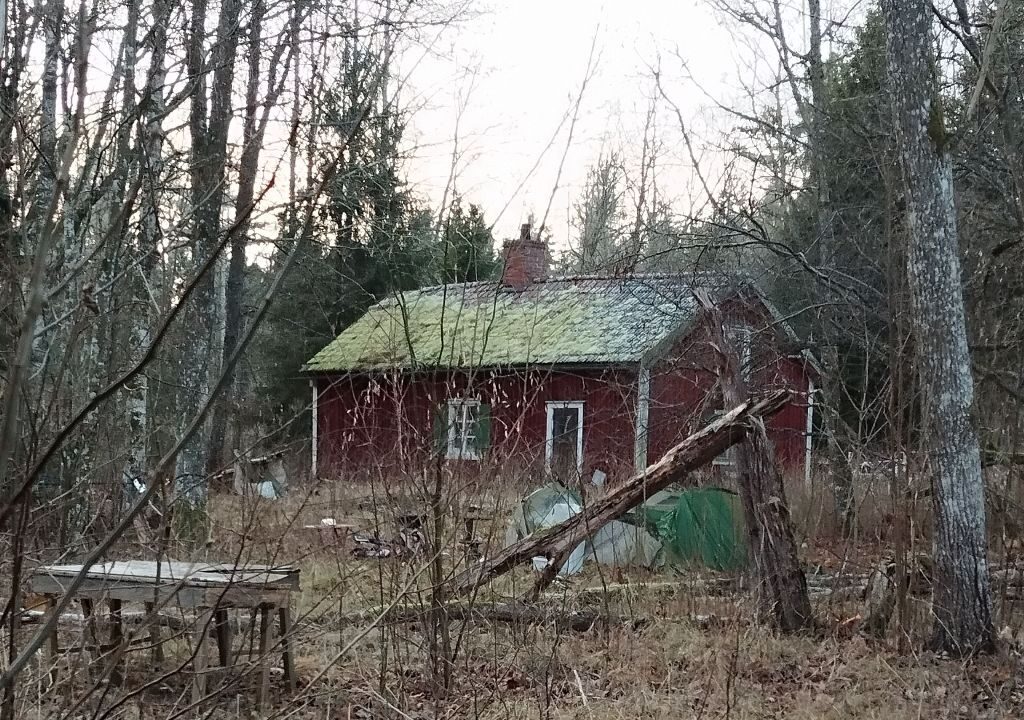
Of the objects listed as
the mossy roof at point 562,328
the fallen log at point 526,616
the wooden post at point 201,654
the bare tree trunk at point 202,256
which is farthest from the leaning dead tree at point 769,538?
the mossy roof at point 562,328

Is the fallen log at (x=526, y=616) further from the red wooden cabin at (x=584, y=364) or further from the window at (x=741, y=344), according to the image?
the red wooden cabin at (x=584, y=364)

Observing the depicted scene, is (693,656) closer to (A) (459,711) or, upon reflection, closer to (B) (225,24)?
(A) (459,711)

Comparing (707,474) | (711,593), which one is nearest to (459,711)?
(711,593)

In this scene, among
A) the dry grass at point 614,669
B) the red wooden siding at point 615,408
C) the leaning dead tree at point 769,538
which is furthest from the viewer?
the red wooden siding at point 615,408

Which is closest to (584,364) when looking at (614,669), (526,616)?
(526,616)

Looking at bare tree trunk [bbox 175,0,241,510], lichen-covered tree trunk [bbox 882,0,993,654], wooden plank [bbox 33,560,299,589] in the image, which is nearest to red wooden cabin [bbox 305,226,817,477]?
bare tree trunk [bbox 175,0,241,510]

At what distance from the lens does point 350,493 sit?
635 inches

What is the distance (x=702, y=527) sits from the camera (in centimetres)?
989

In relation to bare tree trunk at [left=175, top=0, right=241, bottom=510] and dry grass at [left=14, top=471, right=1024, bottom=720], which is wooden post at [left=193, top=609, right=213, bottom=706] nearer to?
dry grass at [left=14, top=471, right=1024, bottom=720]

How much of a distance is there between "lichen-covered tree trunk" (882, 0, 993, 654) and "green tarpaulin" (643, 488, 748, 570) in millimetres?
3307

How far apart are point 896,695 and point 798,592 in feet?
5.42

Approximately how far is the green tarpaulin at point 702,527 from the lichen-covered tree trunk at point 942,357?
3307 millimetres

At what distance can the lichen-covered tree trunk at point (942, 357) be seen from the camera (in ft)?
21.6

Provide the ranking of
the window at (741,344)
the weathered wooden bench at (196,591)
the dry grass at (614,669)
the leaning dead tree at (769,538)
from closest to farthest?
the weathered wooden bench at (196,591)
the dry grass at (614,669)
the leaning dead tree at (769,538)
the window at (741,344)
